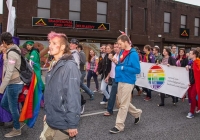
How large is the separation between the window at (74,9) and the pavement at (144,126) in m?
13.2

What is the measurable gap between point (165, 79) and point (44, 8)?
1268 centimetres

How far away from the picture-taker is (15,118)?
4.54 meters

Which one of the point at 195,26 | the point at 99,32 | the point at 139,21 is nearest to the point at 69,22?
the point at 99,32

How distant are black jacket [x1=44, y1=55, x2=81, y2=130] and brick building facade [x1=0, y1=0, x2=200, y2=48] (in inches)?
583

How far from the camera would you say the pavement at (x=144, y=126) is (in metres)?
4.65

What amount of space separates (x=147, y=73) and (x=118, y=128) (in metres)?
4.29

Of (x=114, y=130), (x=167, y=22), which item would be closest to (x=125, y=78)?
(x=114, y=130)

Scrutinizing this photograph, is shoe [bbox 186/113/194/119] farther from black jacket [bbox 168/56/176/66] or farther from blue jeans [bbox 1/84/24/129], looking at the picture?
blue jeans [bbox 1/84/24/129]

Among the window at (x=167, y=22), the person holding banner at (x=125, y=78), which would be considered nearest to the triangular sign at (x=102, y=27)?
the window at (x=167, y=22)

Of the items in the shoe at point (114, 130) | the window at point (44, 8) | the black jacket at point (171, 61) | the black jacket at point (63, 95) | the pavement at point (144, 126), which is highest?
the window at point (44, 8)

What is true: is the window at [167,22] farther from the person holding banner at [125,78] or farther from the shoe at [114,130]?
the shoe at [114,130]

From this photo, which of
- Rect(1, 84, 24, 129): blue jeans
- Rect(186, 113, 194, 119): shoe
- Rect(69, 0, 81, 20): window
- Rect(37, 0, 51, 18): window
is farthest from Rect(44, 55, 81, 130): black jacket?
Rect(69, 0, 81, 20): window

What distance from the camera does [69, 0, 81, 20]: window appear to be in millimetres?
18906

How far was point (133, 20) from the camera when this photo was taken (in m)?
22.4
